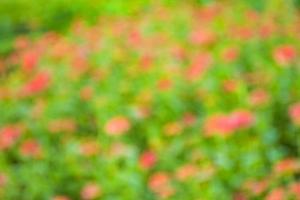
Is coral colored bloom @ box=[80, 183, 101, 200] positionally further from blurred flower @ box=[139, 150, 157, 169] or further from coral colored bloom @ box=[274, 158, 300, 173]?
coral colored bloom @ box=[274, 158, 300, 173]

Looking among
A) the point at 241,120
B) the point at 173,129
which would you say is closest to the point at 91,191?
the point at 173,129

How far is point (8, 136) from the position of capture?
346cm

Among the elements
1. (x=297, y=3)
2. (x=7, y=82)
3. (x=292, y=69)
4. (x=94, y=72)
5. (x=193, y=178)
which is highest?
(x=297, y=3)

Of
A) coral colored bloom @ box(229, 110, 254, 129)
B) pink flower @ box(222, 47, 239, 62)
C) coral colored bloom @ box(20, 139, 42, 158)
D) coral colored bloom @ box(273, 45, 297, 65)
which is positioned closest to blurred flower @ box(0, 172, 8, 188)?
coral colored bloom @ box(20, 139, 42, 158)

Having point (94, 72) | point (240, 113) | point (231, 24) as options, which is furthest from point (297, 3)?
point (240, 113)

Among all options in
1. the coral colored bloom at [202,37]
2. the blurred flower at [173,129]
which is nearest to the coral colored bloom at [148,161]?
the blurred flower at [173,129]

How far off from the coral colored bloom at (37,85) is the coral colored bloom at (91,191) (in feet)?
2.90

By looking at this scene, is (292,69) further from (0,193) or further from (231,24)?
(0,193)

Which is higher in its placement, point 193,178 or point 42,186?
point 42,186

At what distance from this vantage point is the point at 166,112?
3348 millimetres

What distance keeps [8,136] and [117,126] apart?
0.52 metres

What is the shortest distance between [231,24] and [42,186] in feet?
4.74

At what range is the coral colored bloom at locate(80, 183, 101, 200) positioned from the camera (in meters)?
3.03

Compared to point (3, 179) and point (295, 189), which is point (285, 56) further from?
point (3, 179)
